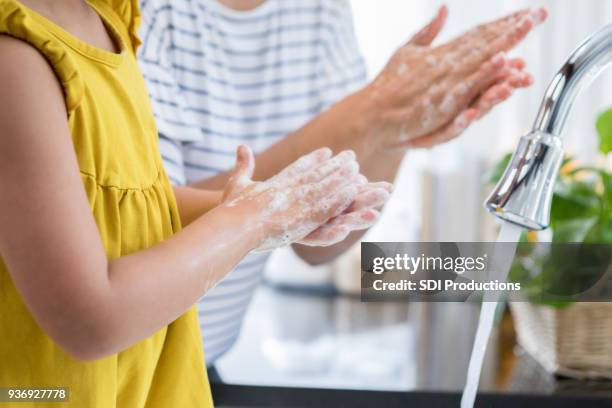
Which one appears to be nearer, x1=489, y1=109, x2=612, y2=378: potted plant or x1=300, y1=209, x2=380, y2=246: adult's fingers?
x1=300, y1=209, x2=380, y2=246: adult's fingers

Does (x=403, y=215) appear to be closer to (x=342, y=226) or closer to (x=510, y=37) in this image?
(x=510, y=37)

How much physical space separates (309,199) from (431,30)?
0.37 m

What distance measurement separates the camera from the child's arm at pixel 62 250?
40cm

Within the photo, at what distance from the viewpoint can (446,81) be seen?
2.65 feet

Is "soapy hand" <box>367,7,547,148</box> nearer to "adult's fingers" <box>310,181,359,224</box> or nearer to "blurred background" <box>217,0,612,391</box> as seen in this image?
"adult's fingers" <box>310,181,359,224</box>

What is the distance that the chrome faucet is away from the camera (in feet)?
1.68

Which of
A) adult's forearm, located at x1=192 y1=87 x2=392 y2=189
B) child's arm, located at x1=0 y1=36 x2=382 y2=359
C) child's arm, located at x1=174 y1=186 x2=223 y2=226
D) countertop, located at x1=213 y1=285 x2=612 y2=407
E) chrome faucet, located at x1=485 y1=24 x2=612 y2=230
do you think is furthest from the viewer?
adult's forearm, located at x1=192 y1=87 x2=392 y2=189

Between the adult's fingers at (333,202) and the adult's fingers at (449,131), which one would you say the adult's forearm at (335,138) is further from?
the adult's fingers at (333,202)

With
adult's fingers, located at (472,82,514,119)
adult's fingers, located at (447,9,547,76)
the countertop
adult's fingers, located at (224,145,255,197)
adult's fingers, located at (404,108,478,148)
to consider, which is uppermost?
adult's fingers, located at (447,9,547,76)

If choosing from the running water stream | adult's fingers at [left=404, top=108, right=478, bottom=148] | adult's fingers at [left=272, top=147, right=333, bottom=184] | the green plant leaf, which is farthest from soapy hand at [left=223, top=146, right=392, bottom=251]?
the green plant leaf

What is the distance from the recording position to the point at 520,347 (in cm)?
103

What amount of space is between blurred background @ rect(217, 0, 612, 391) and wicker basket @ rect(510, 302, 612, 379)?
0.96 metres

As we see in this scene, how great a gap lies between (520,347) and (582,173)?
258 mm

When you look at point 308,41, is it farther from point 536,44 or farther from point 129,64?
point 536,44
